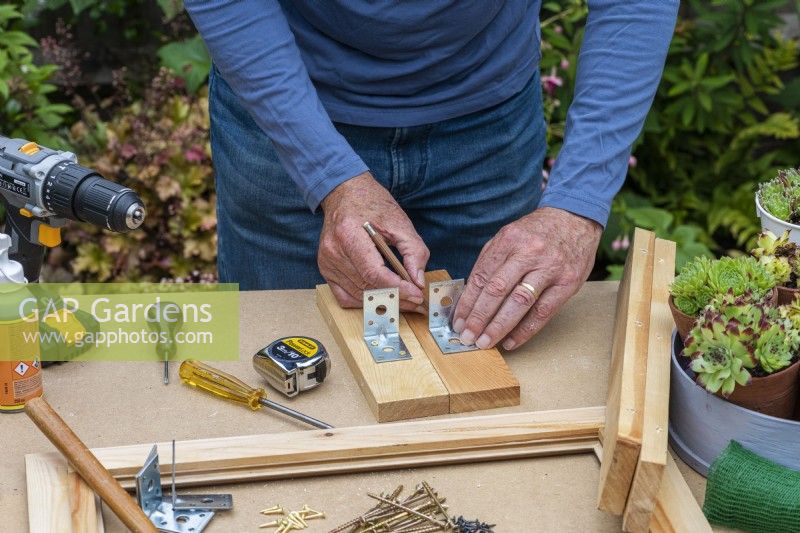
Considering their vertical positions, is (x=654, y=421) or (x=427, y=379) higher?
(x=654, y=421)

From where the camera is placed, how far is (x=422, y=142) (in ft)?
6.30

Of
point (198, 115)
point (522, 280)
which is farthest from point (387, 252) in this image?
point (198, 115)

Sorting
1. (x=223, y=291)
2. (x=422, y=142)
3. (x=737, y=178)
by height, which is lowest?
(x=737, y=178)

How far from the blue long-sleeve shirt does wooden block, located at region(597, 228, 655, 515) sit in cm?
11

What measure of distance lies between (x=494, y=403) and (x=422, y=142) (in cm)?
64

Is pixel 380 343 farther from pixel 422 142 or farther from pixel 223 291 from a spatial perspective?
pixel 422 142

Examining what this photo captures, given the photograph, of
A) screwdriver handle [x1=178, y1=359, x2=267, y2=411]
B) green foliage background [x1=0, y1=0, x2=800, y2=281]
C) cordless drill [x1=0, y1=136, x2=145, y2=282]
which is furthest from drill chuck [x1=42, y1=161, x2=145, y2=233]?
green foliage background [x1=0, y1=0, x2=800, y2=281]

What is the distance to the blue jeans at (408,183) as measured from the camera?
1.92m

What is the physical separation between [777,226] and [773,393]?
343mm

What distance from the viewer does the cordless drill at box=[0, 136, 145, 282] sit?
145cm

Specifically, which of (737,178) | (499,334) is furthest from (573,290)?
(737,178)

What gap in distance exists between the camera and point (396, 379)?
1479 mm

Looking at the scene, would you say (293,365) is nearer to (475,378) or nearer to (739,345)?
(475,378)

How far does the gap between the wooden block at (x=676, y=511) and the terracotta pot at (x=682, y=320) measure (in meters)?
0.19
